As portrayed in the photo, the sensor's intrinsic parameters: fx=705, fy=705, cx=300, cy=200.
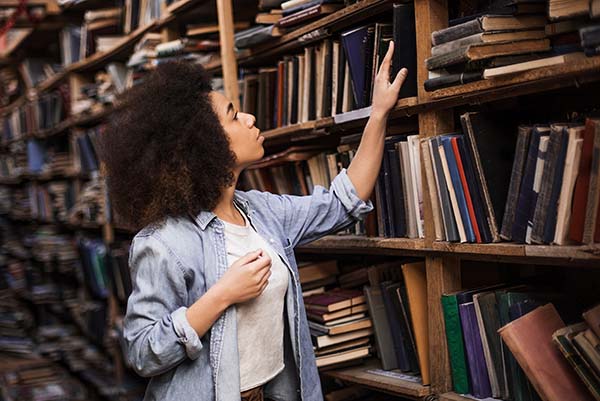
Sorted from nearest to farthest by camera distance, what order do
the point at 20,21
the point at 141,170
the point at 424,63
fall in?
the point at 141,170 < the point at 424,63 < the point at 20,21

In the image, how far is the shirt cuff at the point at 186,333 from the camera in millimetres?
1507

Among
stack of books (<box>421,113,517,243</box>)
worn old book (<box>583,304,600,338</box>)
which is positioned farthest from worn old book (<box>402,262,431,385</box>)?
worn old book (<box>583,304,600,338</box>)

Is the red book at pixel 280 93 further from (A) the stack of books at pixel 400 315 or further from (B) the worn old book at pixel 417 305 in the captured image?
(B) the worn old book at pixel 417 305

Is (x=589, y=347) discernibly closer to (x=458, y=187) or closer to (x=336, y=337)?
(x=458, y=187)

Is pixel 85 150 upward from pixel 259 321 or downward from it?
upward

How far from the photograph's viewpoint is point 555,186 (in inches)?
58.6

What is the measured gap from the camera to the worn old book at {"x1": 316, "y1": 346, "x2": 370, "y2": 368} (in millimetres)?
2123

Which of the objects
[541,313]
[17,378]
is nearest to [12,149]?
[17,378]

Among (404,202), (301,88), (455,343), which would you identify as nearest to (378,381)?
(455,343)

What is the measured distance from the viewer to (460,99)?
1.71 m

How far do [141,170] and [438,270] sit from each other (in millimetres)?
799

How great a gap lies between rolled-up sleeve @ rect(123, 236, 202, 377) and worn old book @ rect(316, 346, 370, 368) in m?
0.65

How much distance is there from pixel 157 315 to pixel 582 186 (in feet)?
3.08

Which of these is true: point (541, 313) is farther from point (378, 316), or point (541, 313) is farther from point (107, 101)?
point (107, 101)
